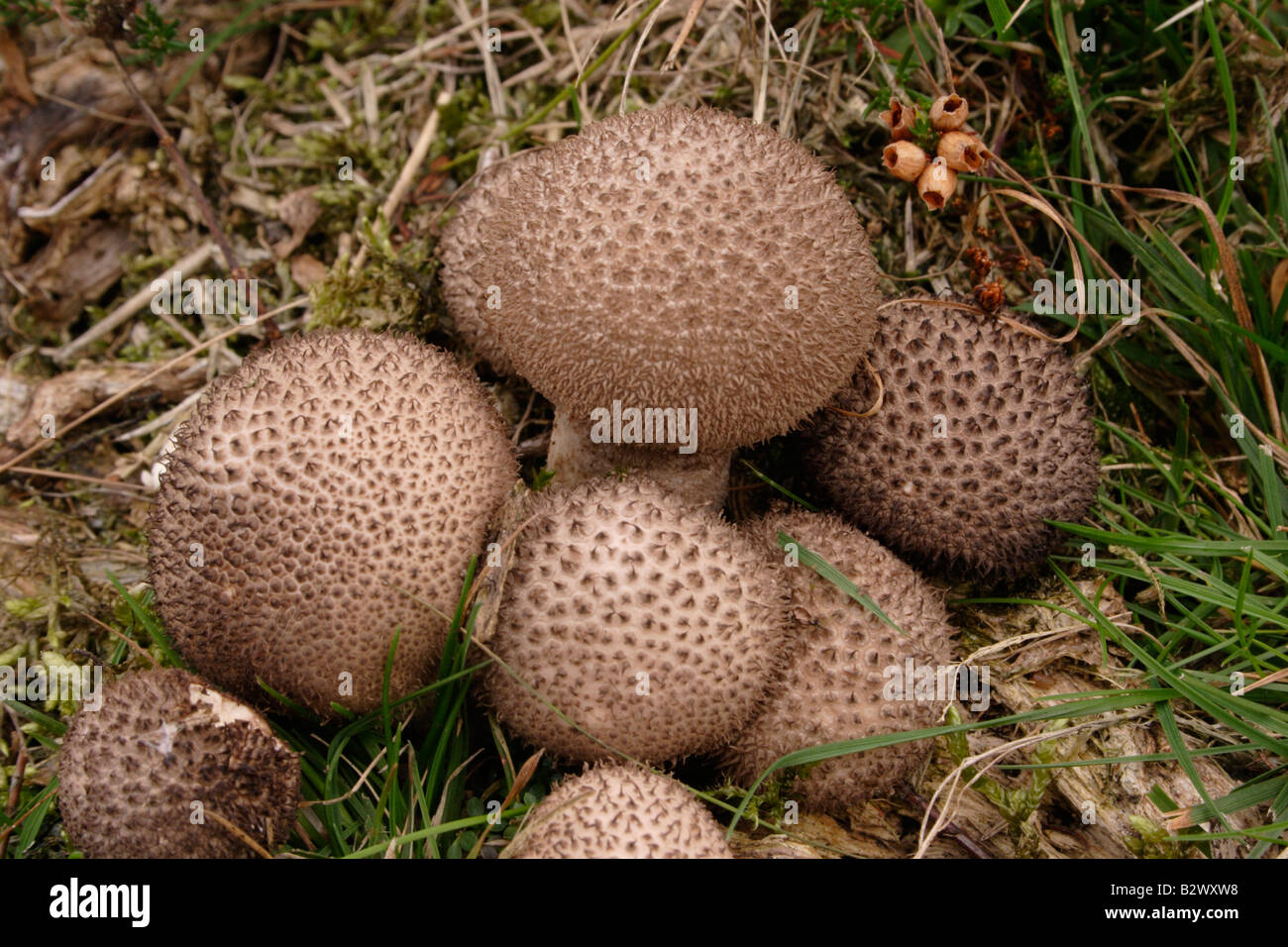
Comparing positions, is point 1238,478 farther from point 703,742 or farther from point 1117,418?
point 703,742

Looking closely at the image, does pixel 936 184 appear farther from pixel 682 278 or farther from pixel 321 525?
pixel 321 525

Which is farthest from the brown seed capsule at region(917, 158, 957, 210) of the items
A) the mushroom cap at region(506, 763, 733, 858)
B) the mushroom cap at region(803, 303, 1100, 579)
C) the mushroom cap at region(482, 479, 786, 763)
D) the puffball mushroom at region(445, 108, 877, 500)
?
the mushroom cap at region(506, 763, 733, 858)

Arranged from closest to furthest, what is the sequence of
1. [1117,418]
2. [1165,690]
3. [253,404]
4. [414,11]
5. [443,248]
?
1. [253,404]
2. [1165,690]
3. [443,248]
4. [1117,418]
5. [414,11]

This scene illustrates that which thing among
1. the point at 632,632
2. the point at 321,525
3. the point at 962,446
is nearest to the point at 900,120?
the point at 962,446

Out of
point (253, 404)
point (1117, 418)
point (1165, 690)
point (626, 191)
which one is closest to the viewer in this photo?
point (626, 191)

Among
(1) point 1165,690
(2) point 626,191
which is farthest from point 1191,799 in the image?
(2) point 626,191

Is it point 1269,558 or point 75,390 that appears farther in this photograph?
point 75,390
